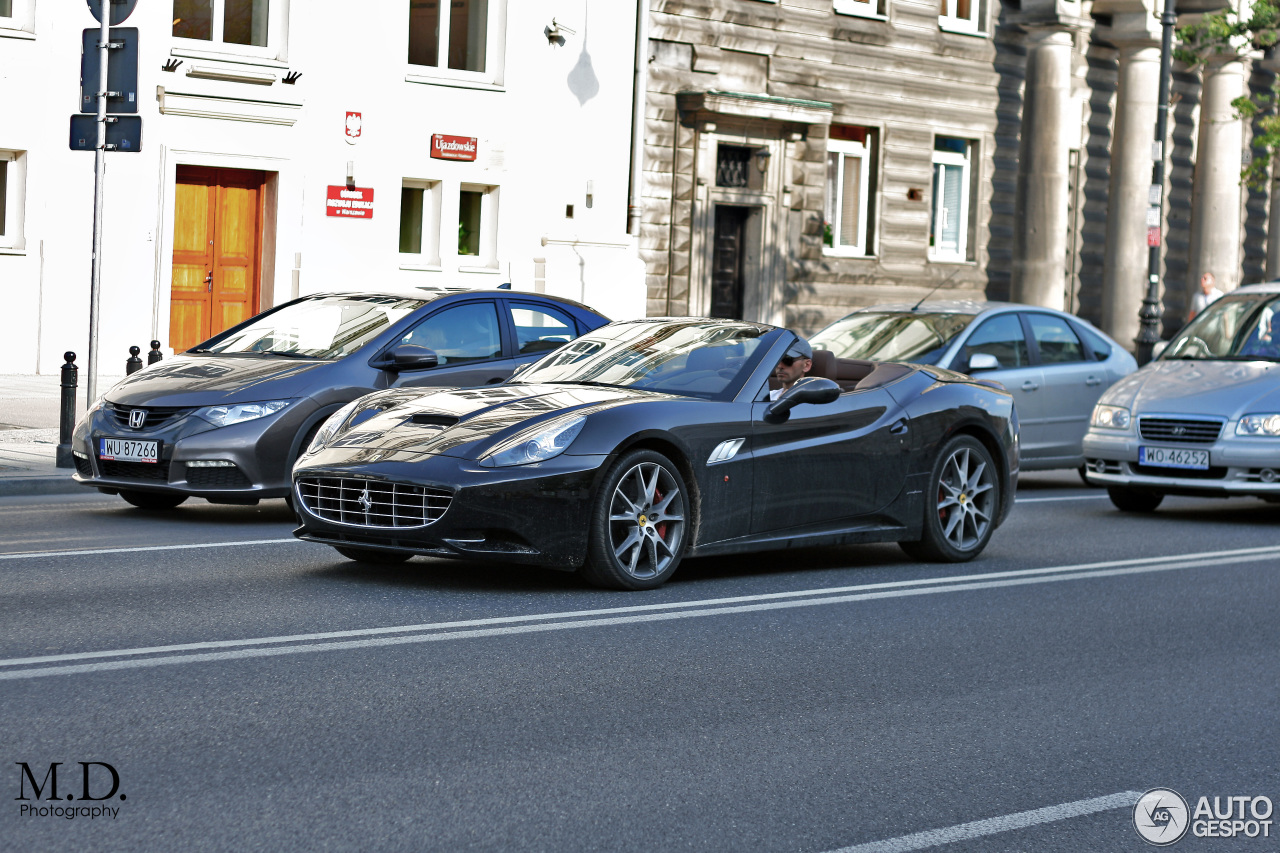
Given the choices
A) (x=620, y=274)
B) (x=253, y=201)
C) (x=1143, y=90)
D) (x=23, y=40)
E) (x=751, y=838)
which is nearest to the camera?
(x=751, y=838)

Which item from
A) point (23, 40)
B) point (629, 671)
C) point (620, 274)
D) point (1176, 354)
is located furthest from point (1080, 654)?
point (620, 274)

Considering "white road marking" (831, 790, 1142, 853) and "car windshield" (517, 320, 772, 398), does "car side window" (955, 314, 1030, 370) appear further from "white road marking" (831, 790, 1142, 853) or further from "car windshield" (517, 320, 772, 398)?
"white road marking" (831, 790, 1142, 853)

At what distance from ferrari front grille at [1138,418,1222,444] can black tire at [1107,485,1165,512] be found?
681 mm

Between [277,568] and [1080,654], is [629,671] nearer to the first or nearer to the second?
[1080,654]

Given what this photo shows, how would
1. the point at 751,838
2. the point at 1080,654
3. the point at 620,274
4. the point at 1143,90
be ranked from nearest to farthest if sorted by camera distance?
the point at 751,838, the point at 1080,654, the point at 620,274, the point at 1143,90

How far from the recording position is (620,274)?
27031 millimetres

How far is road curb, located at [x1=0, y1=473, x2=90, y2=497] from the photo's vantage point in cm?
1299

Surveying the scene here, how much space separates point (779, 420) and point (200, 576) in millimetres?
3048

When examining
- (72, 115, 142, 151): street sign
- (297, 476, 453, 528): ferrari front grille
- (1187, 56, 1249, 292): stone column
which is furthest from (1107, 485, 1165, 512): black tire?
(1187, 56, 1249, 292): stone column

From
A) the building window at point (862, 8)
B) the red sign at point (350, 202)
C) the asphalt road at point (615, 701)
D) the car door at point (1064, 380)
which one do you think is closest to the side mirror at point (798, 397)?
the asphalt road at point (615, 701)

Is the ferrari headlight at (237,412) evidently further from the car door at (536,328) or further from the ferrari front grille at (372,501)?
the ferrari front grille at (372,501)

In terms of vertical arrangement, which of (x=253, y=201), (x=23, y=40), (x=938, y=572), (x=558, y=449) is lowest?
(x=938, y=572)

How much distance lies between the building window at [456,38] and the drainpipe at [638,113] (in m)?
2.10

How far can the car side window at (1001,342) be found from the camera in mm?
15445
